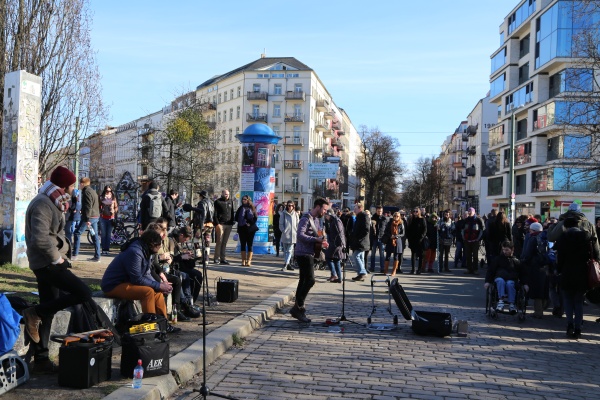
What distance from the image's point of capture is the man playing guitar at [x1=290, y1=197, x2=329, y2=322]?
32.0 feet

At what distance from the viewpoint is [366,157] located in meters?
88.1

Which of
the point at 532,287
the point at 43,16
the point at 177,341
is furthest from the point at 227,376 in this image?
the point at 43,16

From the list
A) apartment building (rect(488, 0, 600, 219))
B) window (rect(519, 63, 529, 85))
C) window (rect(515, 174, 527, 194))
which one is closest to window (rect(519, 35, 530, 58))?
apartment building (rect(488, 0, 600, 219))

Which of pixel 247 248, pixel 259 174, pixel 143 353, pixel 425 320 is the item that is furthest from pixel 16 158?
pixel 259 174

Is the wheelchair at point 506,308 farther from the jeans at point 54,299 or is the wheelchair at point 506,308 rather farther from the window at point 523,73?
the window at point 523,73

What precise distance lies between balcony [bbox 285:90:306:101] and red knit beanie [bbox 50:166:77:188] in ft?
252

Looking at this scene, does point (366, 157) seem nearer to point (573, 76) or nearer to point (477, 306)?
point (573, 76)

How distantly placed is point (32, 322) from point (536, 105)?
178 feet

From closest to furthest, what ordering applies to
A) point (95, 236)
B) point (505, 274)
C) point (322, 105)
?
point (505, 274) < point (95, 236) < point (322, 105)

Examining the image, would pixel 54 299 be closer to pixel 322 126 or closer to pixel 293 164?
→ pixel 293 164

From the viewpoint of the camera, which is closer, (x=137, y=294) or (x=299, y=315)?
(x=137, y=294)

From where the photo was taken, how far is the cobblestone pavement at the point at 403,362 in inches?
237

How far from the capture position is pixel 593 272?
9.23 meters

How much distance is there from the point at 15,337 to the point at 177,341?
2.50m
